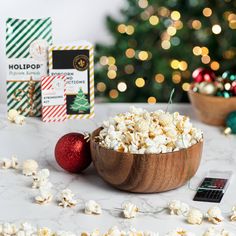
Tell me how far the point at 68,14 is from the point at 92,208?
2888 millimetres

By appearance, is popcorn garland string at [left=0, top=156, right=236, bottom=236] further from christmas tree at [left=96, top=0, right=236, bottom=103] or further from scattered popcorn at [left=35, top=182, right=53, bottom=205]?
christmas tree at [left=96, top=0, right=236, bottom=103]

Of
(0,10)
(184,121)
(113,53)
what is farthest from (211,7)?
(184,121)

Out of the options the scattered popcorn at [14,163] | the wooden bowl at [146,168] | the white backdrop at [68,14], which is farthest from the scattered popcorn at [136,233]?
the white backdrop at [68,14]

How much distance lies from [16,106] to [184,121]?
0.78 metres

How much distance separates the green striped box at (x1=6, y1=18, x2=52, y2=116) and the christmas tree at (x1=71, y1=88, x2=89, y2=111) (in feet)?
0.42

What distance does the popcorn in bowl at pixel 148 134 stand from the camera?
5.96ft

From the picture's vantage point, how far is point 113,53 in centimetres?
398

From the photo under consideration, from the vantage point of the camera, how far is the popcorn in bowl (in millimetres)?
1817

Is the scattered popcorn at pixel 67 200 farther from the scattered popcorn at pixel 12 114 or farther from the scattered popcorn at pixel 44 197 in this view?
the scattered popcorn at pixel 12 114

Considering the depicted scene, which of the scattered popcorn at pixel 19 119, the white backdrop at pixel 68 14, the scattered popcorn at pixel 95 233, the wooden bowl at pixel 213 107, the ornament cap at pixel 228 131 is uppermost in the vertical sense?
the white backdrop at pixel 68 14

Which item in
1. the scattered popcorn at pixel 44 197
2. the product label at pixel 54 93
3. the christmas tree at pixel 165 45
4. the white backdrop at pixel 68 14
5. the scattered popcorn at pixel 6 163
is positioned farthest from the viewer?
the white backdrop at pixel 68 14

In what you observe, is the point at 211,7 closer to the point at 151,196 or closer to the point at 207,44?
the point at 207,44

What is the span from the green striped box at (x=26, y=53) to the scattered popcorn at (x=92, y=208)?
0.83m

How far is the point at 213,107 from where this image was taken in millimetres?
2410
